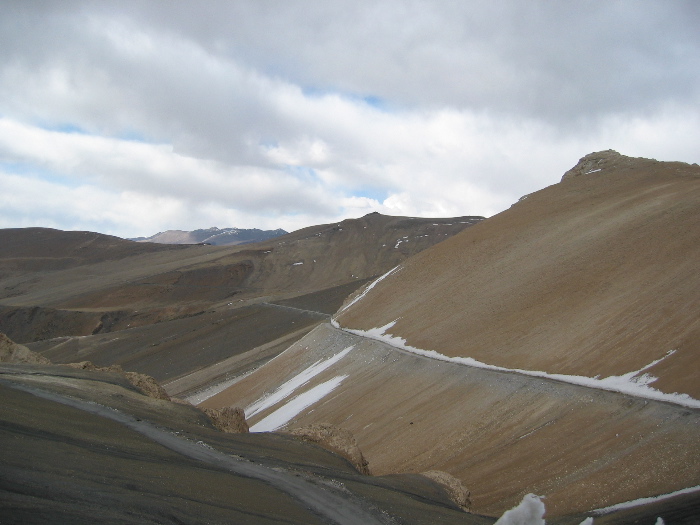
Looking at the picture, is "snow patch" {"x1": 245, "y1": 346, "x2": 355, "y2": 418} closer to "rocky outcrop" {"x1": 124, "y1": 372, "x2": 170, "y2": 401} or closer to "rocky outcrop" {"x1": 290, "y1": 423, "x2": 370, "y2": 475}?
"rocky outcrop" {"x1": 124, "y1": 372, "x2": 170, "y2": 401}

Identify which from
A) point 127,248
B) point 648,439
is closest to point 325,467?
point 648,439

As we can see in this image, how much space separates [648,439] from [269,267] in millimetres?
101470

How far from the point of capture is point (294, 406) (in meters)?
28.6

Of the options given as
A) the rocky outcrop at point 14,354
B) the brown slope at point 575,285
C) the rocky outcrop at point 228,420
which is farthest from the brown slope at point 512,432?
the rocky outcrop at point 14,354

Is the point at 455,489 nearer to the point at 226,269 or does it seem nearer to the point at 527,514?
the point at 527,514

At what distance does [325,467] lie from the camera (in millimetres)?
12164

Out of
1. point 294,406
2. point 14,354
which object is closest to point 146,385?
point 14,354

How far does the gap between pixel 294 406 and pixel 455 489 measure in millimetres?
16729

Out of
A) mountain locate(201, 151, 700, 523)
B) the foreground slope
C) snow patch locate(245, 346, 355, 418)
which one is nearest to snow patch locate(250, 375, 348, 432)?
mountain locate(201, 151, 700, 523)

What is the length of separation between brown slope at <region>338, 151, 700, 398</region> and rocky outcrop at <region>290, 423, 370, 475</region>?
286 inches

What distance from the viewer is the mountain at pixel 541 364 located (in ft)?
44.4

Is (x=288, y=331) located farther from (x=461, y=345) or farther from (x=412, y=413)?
(x=412, y=413)

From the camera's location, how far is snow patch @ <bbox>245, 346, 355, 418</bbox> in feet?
105

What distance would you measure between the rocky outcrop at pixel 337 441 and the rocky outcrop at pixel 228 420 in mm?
1265
